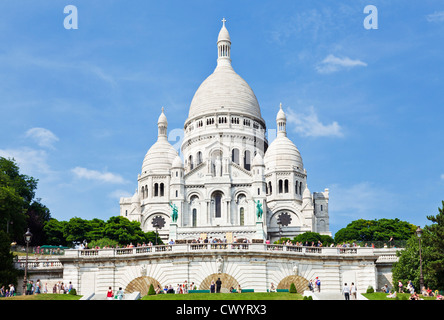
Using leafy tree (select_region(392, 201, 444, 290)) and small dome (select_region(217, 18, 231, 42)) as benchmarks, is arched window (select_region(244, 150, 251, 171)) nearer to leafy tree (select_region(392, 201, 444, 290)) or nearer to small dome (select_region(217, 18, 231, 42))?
small dome (select_region(217, 18, 231, 42))

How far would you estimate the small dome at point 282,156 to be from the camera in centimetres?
11919

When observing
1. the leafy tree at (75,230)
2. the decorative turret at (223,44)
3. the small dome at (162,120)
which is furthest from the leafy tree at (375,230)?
the decorative turret at (223,44)

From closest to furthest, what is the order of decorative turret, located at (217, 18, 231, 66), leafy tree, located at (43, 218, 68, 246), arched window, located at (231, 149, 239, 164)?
leafy tree, located at (43, 218, 68, 246) → arched window, located at (231, 149, 239, 164) → decorative turret, located at (217, 18, 231, 66)

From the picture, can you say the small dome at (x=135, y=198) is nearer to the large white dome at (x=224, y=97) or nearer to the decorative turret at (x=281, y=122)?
the large white dome at (x=224, y=97)

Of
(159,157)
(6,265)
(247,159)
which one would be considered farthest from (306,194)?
(6,265)

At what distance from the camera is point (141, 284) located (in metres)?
46.9

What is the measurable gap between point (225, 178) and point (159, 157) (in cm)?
1540

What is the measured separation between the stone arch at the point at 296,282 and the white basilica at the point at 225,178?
4616 cm

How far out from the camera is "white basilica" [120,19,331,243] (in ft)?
359

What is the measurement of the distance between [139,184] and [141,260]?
7564cm

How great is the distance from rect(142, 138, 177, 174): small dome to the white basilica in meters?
0.17

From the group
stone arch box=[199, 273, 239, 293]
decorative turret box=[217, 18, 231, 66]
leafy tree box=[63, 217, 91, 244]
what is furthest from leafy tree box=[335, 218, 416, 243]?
decorative turret box=[217, 18, 231, 66]

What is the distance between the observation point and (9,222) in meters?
66.6
